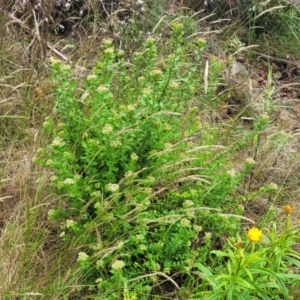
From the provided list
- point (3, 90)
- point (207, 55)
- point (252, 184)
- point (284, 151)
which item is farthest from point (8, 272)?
point (207, 55)

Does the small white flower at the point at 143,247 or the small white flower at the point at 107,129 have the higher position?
the small white flower at the point at 107,129

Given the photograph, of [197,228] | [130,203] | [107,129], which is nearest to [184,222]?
[197,228]

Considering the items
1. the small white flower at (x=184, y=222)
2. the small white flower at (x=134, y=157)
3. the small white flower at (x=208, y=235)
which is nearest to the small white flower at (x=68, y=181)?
the small white flower at (x=134, y=157)

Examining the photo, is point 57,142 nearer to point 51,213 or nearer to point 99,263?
point 51,213

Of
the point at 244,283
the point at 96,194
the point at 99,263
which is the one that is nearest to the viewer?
the point at 244,283

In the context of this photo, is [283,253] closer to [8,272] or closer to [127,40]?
[8,272]

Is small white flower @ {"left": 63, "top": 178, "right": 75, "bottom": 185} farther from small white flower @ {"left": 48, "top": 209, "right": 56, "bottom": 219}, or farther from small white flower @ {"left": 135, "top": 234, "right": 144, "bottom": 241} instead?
small white flower @ {"left": 135, "top": 234, "right": 144, "bottom": 241}

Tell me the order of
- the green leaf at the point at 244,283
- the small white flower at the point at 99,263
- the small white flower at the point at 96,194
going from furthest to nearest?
the small white flower at the point at 96,194 < the small white flower at the point at 99,263 < the green leaf at the point at 244,283

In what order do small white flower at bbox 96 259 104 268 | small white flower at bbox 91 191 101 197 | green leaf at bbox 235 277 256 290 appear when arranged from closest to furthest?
green leaf at bbox 235 277 256 290 → small white flower at bbox 96 259 104 268 → small white flower at bbox 91 191 101 197

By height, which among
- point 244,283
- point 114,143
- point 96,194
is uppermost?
point 114,143

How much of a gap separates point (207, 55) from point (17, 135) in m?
1.78

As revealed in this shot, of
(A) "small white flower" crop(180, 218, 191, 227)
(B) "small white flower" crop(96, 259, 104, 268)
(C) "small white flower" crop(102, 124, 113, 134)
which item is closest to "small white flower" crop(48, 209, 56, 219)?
(B) "small white flower" crop(96, 259, 104, 268)

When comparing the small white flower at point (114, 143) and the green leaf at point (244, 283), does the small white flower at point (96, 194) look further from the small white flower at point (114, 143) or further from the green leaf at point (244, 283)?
the green leaf at point (244, 283)

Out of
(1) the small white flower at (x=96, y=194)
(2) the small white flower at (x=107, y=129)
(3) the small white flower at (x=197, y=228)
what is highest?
(2) the small white flower at (x=107, y=129)
